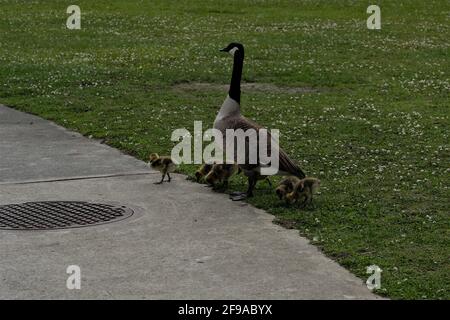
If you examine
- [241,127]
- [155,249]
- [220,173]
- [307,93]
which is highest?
[241,127]

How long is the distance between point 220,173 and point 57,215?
201cm

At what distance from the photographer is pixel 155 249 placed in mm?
8625

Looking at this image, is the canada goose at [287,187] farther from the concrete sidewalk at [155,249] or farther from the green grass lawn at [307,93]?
the concrete sidewalk at [155,249]

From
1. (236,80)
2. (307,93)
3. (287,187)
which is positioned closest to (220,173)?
(287,187)

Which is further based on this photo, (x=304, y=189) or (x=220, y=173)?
(x=220, y=173)

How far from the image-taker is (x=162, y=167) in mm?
11109

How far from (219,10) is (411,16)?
621 centimetres

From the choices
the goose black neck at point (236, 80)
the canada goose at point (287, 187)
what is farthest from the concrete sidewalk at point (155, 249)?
the goose black neck at point (236, 80)

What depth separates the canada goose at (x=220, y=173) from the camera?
10.8m

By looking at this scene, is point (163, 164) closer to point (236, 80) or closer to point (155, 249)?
point (236, 80)

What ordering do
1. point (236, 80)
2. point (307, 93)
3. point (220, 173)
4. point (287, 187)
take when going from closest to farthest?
point (287, 187)
point (220, 173)
point (236, 80)
point (307, 93)

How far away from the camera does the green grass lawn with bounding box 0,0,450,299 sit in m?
9.34

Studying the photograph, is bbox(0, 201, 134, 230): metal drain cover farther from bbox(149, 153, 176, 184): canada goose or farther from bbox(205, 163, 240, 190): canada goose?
bbox(205, 163, 240, 190): canada goose
